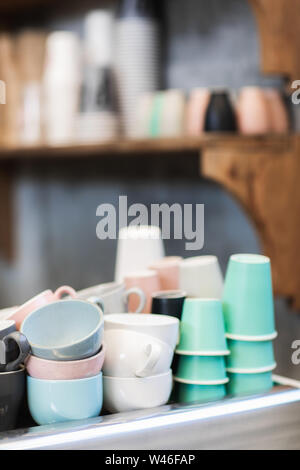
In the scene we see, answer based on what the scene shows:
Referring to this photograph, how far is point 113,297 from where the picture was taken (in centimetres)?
89

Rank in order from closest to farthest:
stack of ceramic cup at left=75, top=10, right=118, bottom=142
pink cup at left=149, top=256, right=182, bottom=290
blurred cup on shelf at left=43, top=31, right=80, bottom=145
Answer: pink cup at left=149, top=256, right=182, bottom=290 < stack of ceramic cup at left=75, top=10, right=118, bottom=142 < blurred cup on shelf at left=43, top=31, right=80, bottom=145

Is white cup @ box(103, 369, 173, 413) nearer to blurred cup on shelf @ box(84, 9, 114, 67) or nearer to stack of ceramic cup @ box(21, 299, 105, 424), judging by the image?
stack of ceramic cup @ box(21, 299, 105, 424)

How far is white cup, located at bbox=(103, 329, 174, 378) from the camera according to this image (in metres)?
0.79

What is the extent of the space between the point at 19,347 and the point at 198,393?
22 cm

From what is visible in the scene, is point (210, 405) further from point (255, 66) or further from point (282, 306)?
point (255, 66)

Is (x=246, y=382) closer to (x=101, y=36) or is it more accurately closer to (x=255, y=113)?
(x=255, y=113)

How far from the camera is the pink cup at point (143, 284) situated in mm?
934

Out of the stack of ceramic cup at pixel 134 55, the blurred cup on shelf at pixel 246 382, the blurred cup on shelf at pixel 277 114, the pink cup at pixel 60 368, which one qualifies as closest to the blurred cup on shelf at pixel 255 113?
the blurred cup on shelf at pixel 277 114

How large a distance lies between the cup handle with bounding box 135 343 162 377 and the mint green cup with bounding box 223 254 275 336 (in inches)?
5.0

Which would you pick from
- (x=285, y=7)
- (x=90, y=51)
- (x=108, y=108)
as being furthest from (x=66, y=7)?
(x=285, y=7)

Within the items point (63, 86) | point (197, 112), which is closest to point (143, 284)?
point (197, 112)

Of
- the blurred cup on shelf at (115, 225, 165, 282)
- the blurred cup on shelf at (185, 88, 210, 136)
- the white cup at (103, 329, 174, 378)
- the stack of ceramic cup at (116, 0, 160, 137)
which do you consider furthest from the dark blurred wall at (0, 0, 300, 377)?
the white cup at (103, 329, 174, 378)

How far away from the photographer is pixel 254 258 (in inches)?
35.1
